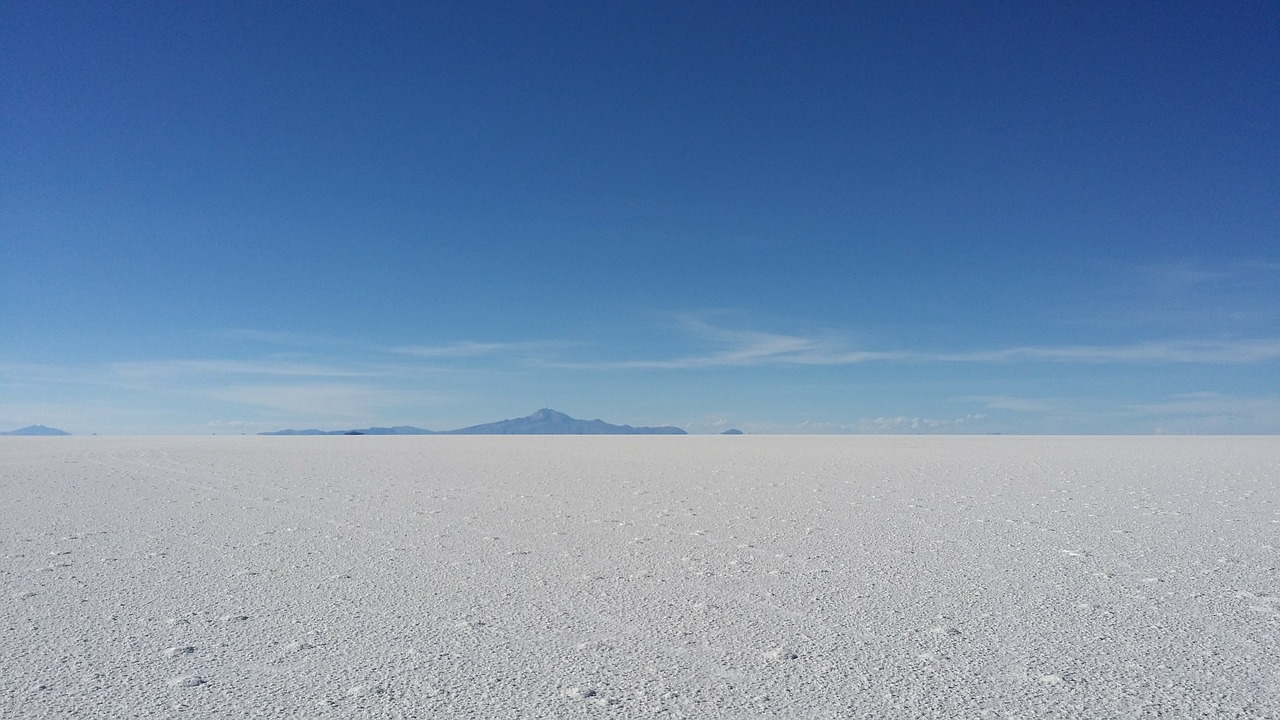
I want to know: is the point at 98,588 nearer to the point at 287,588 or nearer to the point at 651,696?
the point at 287,588

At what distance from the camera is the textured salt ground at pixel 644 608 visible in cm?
348

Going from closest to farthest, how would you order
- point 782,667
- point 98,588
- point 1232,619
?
point 782,667 → point 1232,619 → point 98,588

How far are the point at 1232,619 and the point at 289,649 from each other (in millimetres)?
5698

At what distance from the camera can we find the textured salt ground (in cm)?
348

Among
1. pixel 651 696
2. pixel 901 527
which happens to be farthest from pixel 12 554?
pixel 901 527

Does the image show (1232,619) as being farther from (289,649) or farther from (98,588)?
(98,588)

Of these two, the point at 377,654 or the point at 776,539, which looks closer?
the point at 377,654

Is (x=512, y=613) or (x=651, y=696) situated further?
(x=512, y=613)

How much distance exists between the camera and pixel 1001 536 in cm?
766

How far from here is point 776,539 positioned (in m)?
7.51

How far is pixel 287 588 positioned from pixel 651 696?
135 inches

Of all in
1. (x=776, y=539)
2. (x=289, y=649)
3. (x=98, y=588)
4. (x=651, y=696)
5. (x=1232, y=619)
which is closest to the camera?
(x=651, y=696)

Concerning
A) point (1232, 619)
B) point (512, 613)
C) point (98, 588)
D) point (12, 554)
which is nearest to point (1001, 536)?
point (1232, 619)

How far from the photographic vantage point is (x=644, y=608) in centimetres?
496
